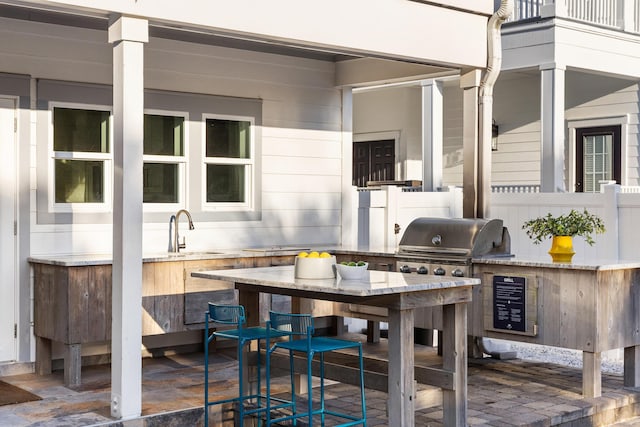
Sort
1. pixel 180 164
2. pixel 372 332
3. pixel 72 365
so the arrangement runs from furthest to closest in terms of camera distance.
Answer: pixel 372 332, pixel 180 164, pixel 72 365

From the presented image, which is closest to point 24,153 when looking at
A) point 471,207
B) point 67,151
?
point 67,151

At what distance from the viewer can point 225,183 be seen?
8.98 meters

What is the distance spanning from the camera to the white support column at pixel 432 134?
1343 centimetres

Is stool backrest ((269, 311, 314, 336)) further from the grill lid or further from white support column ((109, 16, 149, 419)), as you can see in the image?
the grill lid

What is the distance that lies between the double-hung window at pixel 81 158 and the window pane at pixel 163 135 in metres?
0.43

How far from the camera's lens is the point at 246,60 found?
30.0 feet

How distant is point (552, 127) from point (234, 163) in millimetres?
4756

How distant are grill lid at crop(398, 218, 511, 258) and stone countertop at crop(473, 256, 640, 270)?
0.15 metres

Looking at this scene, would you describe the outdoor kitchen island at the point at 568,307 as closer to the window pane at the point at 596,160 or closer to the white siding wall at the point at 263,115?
the white siding wall at the point at 263,115

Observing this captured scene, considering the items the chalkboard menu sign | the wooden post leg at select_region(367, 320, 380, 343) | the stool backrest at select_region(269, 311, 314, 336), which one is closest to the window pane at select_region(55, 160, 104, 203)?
the stool backrest at select_region(269, 311, 314, 336)

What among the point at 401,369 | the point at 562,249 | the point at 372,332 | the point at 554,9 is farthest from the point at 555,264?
the point at 554,9

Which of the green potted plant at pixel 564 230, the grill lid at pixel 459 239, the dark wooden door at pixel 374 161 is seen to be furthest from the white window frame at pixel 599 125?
the grill lid at pixel 459 239

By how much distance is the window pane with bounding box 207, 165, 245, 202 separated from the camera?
8.88m

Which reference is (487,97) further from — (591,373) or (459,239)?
(591,373)
